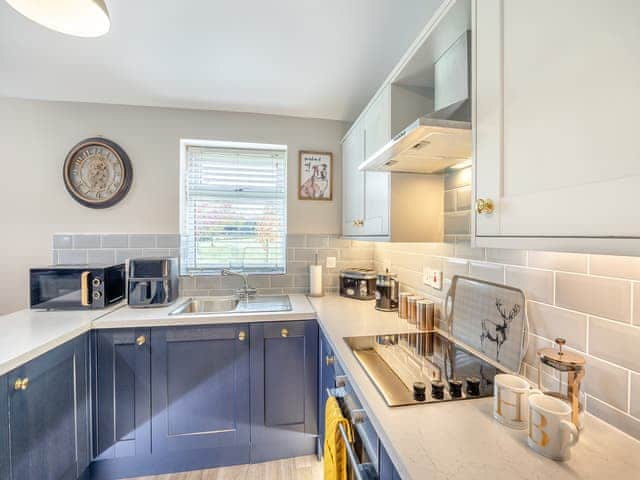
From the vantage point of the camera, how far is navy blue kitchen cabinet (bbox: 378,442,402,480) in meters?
0.70

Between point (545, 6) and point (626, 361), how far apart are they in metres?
0.85

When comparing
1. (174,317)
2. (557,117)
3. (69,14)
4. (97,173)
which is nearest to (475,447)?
(557,117)

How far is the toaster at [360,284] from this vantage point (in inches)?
79.9

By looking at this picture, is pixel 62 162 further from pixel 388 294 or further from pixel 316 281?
pixel 388 294

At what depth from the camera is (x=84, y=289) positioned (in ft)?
5.48

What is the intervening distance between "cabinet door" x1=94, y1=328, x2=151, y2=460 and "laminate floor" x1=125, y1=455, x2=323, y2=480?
27 centimetres

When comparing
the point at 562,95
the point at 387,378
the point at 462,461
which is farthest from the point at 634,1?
the point at 387,378

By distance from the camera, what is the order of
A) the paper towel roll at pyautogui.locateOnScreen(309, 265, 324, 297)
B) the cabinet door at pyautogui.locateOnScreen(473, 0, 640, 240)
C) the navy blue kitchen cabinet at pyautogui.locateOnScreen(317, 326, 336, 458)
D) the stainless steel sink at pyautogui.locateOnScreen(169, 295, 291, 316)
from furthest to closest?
1. the paper towel roll at pyautogui.locateOnScreen(309, 265, 324, 297)
2. the stainless steel sink at pyautogui.locateOnScreen(169, 295, 291, 316)
3. the navy blue kitchen cabinet at pyautogui.locateOnScreen(317, 326, 336, 458)
4. the cabinet door at pyautogui.locateOnScreen(473, 0, 640, 240)

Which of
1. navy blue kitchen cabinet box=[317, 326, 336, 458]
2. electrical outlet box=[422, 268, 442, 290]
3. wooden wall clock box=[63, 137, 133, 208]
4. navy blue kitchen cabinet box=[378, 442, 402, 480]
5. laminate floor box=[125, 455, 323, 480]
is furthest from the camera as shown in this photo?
wooden wall clock box=[63, 137, 133, 208]

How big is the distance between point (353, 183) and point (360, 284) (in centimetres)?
72

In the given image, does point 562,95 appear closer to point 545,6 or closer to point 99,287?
point 545,6

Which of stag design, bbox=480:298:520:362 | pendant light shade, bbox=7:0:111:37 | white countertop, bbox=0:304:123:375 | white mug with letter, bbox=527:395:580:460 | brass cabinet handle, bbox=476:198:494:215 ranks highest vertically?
pendant light shade, bbox=7:0:111:37

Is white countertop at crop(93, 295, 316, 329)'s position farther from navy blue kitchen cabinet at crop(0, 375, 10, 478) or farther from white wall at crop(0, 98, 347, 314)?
white wall at crop(0, 98, 347, 314)

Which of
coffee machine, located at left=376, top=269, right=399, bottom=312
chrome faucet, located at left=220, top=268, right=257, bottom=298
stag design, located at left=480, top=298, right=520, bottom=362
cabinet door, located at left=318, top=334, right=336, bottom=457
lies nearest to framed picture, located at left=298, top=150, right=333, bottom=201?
chrome faucet, located at left=220, top=268, right=257, bottom=298
